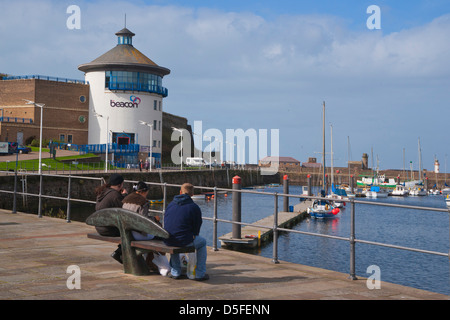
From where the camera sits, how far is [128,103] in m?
76.6

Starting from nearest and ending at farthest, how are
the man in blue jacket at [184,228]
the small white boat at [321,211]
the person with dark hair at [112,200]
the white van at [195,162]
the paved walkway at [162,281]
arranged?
the paved walkway at [162,281], the man in blue jacket at [184,228], the person with dark hair at [112,200], the small white boat at [321,211], the white van at [195,162]

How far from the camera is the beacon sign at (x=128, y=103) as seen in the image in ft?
250

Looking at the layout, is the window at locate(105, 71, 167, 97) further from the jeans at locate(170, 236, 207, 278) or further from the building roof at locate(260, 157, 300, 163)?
the building roof at locate(260, 157, 300, 163)

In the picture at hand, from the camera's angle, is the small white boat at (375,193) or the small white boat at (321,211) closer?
the small white boat at (321,211)

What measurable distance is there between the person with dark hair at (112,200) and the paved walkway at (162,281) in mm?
580

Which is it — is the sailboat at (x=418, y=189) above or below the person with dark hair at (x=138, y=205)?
below

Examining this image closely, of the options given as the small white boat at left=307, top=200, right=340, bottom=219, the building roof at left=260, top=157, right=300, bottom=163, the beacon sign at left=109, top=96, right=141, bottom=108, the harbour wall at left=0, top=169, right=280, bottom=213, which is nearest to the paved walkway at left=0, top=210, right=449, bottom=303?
the harbour wall at left=0, top=169, right=280, bottom=213

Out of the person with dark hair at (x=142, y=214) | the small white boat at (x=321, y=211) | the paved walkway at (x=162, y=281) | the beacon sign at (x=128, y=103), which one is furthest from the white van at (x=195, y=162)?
the person with dark hair at (x=142, y=214)

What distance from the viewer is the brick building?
72.0 m

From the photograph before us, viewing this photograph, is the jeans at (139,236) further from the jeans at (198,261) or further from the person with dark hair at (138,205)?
the jeans at (198,261)

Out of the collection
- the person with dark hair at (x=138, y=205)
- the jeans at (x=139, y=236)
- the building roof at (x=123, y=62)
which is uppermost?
the building roof at (x=123, y=62)

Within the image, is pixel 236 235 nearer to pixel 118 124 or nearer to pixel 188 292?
pixel 188 292
